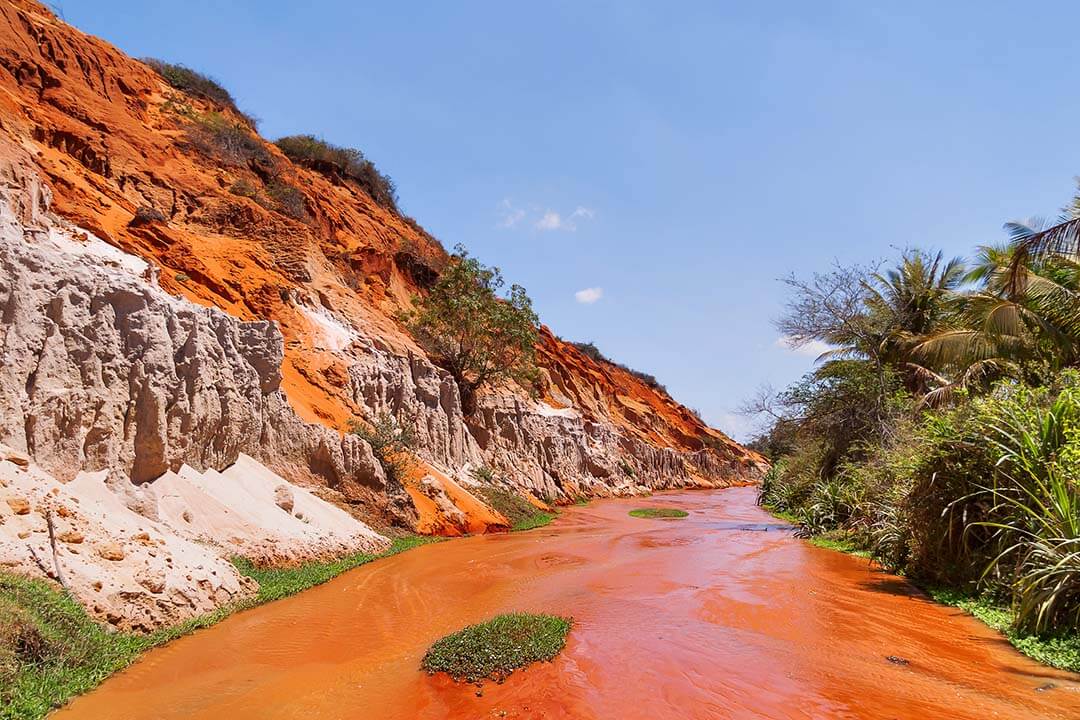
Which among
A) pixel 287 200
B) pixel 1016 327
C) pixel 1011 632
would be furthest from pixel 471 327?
pixel 1011 632

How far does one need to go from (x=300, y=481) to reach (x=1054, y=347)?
17390 millimetres

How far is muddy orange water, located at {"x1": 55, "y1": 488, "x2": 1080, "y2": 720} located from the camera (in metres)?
4.56

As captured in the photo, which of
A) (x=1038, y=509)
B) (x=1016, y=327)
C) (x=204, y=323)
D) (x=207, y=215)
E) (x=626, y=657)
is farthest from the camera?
(x=207, y=215)

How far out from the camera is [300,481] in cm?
1302

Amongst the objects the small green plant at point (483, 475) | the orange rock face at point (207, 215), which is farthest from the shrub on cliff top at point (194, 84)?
the small green plant at point (483, 475)

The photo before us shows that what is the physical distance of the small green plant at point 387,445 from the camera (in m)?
15.3

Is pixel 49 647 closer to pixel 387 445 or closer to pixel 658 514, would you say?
pixel 387 445

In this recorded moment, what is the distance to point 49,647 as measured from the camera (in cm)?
506

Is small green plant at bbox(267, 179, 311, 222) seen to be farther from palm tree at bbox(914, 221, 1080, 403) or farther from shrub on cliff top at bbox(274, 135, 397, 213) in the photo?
palm tree at bbox(914, 221, 1080, 403)

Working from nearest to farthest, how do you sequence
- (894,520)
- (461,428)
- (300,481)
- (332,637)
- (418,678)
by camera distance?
1. (418,678)
2. (332,637)
3. (894,520)
4. (300,481)
5. (461,428)

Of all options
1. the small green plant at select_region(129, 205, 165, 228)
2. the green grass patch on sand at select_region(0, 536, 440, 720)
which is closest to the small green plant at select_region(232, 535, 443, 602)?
the green grass patch on sand at select_region(0, 536, 440, 720)

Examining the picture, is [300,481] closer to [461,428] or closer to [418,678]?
[418,678]

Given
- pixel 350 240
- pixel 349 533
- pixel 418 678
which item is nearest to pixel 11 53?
pixel 350 240

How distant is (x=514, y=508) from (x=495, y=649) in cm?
1533
